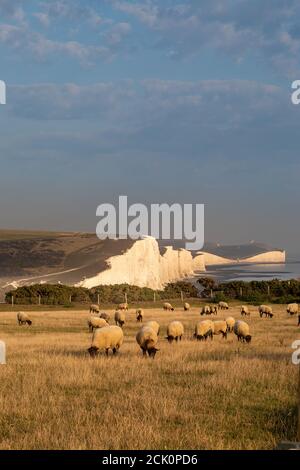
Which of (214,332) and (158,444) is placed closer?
(158,444)

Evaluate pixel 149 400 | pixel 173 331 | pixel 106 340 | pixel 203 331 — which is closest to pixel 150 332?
pixel 106 340

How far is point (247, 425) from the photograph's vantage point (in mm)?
10273

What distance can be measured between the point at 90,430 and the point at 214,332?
1970cm

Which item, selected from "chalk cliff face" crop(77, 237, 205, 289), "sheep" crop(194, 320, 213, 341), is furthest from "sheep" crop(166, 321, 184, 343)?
"chalk cliff face" crop(77, 237, 205, 289)

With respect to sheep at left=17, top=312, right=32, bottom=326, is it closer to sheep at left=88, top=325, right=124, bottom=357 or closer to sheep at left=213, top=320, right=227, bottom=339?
sheep at left=213, top=320, right=227, bottom=339

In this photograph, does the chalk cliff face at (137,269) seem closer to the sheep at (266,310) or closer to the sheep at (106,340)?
the sheep at (266,310)

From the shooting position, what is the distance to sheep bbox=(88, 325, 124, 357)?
68.0ft

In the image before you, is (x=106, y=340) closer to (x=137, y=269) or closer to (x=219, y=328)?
(x=219, y=328)

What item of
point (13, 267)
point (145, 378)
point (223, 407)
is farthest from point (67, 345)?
point (13, 267)

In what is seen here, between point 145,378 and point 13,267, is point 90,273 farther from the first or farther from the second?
point 145,378

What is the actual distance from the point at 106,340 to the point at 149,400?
9.37 m

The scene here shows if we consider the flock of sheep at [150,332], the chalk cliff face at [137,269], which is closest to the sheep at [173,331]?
the flock of sheep at [150,332]

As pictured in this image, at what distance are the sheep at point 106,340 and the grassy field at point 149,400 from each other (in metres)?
0.43

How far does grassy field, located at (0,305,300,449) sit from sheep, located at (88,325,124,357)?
43cm
